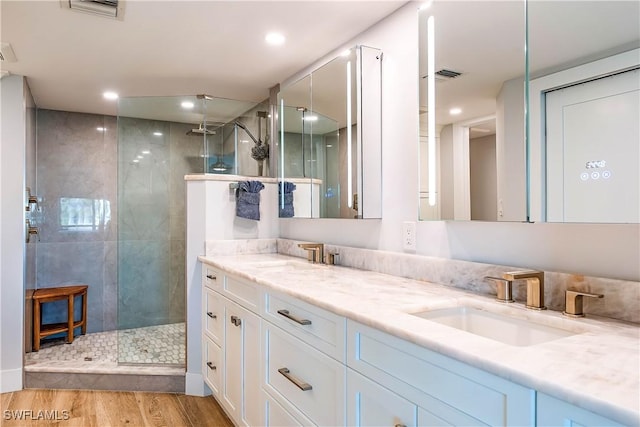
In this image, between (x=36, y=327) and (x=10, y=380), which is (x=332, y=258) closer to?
(x=10, y=380)

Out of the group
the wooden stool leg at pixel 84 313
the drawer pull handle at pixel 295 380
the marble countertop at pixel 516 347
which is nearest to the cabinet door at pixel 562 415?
the marble countertop at pixel 516 347

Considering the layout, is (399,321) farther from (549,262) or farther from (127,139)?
(127,139)

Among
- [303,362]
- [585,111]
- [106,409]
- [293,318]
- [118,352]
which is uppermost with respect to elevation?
[585,111]

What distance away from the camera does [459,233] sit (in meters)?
1.73

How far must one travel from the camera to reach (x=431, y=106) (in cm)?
180

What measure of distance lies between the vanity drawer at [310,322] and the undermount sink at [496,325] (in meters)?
0.26

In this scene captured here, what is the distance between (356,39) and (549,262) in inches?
64.7

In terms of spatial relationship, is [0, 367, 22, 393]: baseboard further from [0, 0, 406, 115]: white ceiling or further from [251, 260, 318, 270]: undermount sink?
[0, 0, 406, 115]: white ceiling

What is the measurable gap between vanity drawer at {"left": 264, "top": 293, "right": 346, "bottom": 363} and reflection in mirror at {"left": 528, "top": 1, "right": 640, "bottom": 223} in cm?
74

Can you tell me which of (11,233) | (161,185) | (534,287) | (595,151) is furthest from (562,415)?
(161,185)

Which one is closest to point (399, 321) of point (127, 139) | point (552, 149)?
point (552, 149)

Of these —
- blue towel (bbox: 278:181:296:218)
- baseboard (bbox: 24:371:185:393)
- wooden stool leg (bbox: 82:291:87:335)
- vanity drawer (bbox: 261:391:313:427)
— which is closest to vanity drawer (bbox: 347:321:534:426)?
vanity drawer (bbox: 261:391:313:427)

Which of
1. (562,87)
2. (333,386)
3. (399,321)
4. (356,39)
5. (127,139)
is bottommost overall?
(333,386)

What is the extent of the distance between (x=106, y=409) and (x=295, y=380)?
5.89 ft
